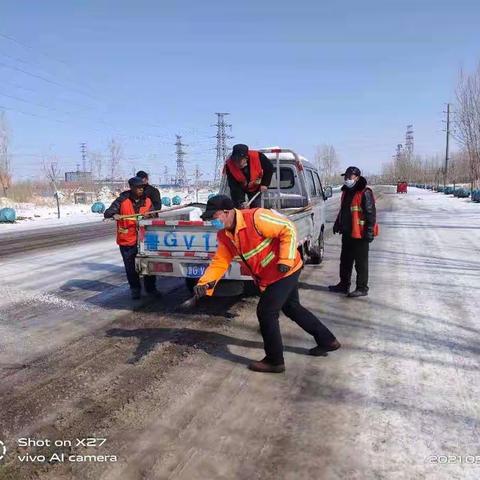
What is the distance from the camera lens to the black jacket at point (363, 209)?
22.4 ft

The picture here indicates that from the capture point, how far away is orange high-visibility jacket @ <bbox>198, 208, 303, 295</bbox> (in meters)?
3.93

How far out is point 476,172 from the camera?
126ft

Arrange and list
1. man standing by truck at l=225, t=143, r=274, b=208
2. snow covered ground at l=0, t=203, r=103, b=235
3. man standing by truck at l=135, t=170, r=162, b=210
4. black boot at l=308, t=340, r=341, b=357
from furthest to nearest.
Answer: snow covered ground at l=0, t=203, r=103, b=235 < man standing by truck at l=135, t=170, r=162, b=210 < man standing by truck at l=225, t=143, r=274, b=208 < black boot at l=308, t=340, r=341, b=357

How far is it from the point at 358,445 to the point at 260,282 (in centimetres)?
161

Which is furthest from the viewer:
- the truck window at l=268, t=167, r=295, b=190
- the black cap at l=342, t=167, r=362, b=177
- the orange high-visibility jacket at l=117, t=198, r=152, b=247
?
the truck window at l=268, t=167, r=295, b=190

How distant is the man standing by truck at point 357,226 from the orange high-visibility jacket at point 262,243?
3002 millimetres

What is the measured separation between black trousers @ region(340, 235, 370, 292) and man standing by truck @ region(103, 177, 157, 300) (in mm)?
2934

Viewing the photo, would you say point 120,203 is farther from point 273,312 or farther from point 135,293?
point 273,312

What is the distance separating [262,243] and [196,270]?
216 cm

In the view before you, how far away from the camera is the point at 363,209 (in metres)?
6.87

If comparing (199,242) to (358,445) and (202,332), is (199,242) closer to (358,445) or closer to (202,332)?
(202,332)

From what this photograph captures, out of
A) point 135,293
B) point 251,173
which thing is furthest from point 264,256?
point 135,293

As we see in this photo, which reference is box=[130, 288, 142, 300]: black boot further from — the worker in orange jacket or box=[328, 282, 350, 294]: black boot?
the worker in orange jacket

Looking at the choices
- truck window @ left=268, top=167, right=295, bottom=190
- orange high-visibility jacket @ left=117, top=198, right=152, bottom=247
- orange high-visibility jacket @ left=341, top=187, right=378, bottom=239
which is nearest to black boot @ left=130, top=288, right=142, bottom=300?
orange high-visibility jacket @ left=117, top=198, right=152, bottom=247
